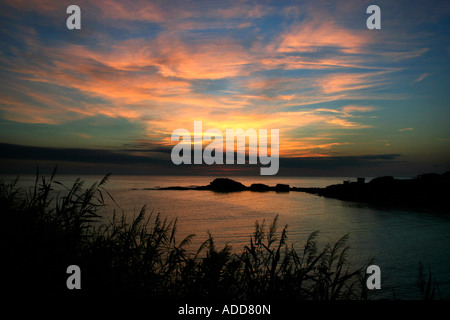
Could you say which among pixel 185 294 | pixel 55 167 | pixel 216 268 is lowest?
pixel 185 294

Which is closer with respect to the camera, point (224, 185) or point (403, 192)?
point (403, 192)

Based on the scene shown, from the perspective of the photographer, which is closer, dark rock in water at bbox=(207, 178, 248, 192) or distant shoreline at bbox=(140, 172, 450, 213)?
distant shoreline at bbox=(140, 172, 450, 213)

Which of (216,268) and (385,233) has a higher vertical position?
(216,268)

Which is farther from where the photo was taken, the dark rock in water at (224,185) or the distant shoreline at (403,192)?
the dark rock in water at (224,185)

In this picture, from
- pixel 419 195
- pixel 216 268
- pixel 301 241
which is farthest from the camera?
pixel 419 195

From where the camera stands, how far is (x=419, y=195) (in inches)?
1929

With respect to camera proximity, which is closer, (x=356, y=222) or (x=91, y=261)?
(x=91, y=261)

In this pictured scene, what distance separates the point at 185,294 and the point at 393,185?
60.0 m
